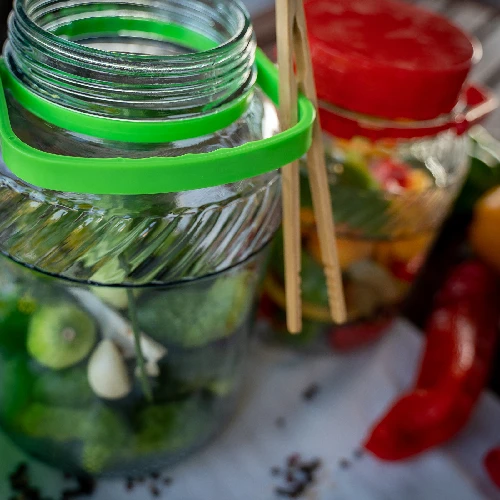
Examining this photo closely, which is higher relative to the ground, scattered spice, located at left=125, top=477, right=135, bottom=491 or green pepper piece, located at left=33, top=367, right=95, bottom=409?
green pepper piece, located at left=33, top=367, right=95, bottom=409

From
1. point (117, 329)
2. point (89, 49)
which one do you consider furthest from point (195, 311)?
point (89, 49)

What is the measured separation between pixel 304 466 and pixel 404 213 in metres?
0.19

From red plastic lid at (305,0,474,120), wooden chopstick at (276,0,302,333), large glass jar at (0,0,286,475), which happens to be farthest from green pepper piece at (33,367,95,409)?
red plastic lid at (305,0,474,120)

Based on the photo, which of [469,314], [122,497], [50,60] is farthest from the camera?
[469,314]

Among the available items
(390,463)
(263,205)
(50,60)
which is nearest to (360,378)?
(390,463)

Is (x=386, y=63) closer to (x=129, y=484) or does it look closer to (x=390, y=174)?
(x=390, y=174)

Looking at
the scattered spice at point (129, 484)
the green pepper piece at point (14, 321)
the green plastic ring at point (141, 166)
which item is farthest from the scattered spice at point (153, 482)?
the green plastic ring at point (141, 166)

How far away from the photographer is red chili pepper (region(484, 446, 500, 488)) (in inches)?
15.6

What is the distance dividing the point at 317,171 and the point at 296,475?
21 cm

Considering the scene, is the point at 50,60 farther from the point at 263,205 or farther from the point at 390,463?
the point at 390,463

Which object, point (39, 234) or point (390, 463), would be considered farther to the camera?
point (390, 463)

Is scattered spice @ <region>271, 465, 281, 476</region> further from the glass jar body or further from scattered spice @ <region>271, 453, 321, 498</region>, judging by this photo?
the glass jar body

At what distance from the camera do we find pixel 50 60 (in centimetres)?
27

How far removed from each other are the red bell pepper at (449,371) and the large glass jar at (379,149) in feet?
0.14
